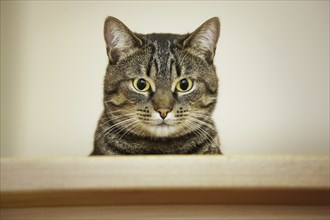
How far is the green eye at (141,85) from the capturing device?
802mm

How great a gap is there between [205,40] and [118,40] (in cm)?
19

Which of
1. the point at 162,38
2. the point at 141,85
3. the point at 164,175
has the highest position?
the point at 162,38

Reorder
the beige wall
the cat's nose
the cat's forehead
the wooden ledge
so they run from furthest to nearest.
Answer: the beige wall < the cat's forehead < the cat's nose < the wooden ledge

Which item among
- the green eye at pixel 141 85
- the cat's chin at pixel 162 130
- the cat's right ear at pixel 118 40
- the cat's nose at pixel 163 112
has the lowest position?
the cat's chin at pixel 162 130

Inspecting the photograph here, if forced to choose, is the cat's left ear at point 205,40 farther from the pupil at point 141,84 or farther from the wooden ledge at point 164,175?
the wooden ledge at point 164,175

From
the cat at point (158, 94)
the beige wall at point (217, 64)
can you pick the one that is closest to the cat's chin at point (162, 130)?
the cat at point (158, 94)

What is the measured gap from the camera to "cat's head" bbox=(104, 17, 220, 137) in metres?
0.77

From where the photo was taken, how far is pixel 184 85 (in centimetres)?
81

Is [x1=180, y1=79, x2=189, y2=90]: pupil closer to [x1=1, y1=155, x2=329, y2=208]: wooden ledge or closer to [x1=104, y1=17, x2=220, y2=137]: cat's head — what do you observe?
[x1=104, y1=17, x2=220, y2=137]: cat's head

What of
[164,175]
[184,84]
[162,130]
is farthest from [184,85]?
[164,175]

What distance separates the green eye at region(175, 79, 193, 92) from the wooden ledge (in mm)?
249

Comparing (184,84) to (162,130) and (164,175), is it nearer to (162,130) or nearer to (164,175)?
(162,130)

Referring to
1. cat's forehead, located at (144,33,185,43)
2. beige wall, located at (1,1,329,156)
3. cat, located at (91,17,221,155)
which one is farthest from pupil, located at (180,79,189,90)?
beige wall, located at (1,1,329,156)

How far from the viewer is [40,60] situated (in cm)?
106
